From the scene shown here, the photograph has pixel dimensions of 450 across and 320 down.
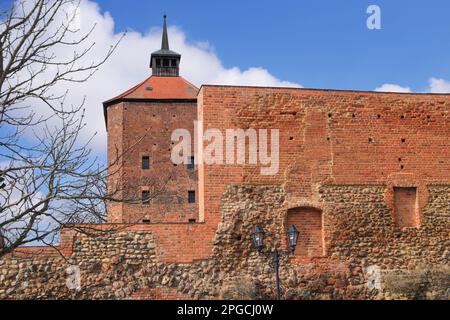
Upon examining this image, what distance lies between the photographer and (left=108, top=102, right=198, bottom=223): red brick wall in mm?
34062

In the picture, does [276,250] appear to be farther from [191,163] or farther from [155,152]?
[191,163]

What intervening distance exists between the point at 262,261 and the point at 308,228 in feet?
4.97

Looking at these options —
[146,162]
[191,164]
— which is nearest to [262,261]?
[146,162]

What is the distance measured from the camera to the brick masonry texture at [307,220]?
49.6ft

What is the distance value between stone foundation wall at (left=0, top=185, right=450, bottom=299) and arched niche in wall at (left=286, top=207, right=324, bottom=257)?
7.0 inches

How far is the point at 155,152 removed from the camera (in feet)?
115

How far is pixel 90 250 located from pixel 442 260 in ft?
28.2

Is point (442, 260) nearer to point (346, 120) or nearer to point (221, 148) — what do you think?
point (346, 120)

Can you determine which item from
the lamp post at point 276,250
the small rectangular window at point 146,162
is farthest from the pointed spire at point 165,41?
the lamp post at point 276,250

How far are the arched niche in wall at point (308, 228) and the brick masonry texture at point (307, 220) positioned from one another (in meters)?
0.02

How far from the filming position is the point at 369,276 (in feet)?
52.7

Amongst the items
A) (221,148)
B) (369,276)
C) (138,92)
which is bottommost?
(369,276)

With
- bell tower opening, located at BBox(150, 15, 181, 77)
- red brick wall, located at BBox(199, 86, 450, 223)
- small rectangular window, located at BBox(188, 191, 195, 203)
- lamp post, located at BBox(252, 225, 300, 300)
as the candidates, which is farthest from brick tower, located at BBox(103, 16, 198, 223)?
lamp post, located at BBox(252, 225, 300, 300)
